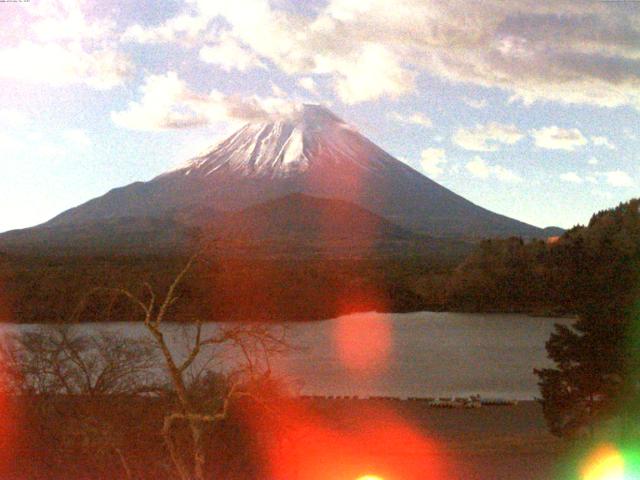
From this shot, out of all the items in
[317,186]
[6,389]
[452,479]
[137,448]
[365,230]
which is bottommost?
[452,479]

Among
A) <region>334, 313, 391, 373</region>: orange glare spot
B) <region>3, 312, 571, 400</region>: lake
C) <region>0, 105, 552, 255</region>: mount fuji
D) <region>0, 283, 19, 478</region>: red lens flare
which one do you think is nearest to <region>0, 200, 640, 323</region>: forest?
<region>3, 312, 571, 400</region>: lake

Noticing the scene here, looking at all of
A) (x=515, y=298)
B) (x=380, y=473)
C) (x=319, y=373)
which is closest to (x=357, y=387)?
(x=319, y=373)

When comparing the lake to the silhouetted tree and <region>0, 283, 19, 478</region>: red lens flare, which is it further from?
the silhouetted tree

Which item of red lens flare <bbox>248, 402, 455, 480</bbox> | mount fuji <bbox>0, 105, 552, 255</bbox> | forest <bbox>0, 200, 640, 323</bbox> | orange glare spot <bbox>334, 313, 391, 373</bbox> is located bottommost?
red lens flare <bbox>248, 402, 455, 480</bbox>

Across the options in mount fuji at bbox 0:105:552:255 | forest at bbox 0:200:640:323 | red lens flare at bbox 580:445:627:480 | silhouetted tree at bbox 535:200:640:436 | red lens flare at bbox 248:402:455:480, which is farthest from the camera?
mount fuji at bbox 0:105:552:255

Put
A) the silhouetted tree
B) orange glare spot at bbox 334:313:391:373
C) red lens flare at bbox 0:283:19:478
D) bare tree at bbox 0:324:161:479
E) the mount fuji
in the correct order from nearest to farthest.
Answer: bare tree at bbox 0:324:161:479 < red lens flare at bbox 0:283:19:478 < the silhouetted tree < orange glare spot at bbox 334:313:391:373 < the mount fuji

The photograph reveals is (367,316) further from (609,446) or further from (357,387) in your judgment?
(609,446)

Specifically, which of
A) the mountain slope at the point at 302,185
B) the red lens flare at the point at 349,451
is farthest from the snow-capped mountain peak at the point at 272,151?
the red lens flare at the point at 349,451
